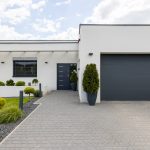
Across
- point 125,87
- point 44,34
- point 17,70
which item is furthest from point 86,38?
point 44,34

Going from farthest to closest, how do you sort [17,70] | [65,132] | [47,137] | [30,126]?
[17,70] < [30,126] < [65,132] < [47,137]

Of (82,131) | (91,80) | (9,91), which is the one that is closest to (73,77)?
(9,91)

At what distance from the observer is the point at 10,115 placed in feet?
28.1

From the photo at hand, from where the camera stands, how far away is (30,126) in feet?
25.9

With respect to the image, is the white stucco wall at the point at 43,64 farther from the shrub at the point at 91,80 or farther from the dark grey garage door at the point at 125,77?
the shrub at the point at 91,80

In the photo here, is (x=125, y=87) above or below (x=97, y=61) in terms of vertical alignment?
below

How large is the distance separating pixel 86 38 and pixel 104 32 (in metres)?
1.06

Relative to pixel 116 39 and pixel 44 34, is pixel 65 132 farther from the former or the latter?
pixel 44 34

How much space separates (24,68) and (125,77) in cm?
1097

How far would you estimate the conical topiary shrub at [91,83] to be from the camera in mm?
12727

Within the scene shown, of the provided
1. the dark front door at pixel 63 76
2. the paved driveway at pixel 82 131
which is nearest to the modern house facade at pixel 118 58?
the paved driveway at pixel 82 131

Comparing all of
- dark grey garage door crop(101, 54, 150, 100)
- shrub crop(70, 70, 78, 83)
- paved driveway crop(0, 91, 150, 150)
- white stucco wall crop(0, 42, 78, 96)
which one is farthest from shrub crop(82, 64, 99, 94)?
white stucco wall crop(0, 42, 78, 96)

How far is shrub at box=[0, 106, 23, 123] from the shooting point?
27.5 feet

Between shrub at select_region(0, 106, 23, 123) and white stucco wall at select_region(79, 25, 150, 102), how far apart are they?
17.3 feet
